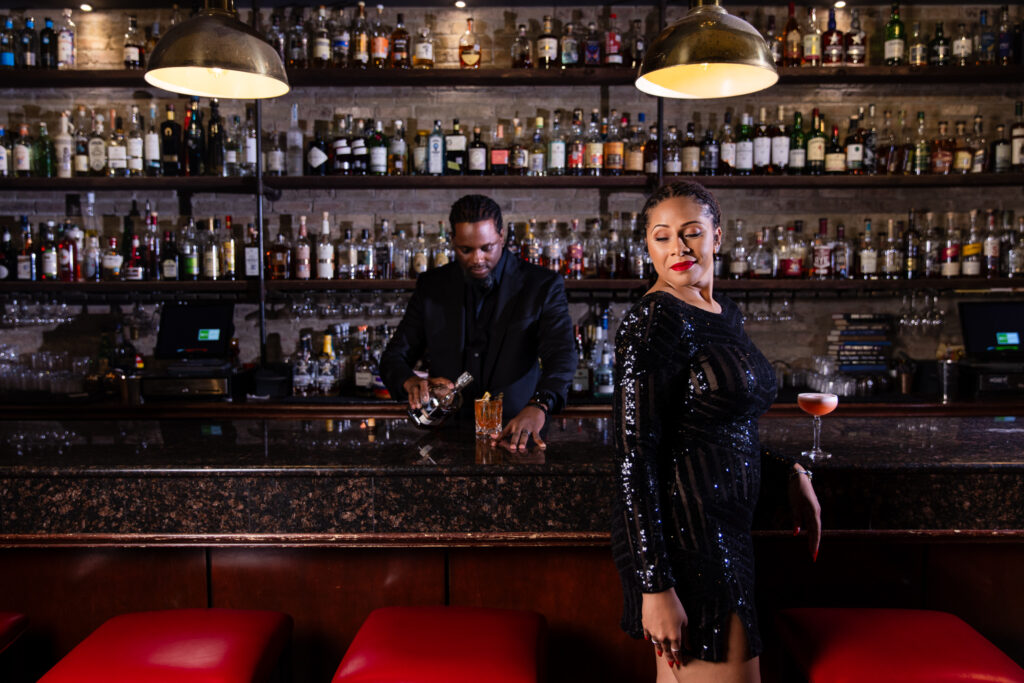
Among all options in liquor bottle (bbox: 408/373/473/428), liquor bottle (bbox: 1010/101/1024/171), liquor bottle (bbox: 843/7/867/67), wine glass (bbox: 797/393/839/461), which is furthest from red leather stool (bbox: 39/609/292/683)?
liquor bottle (bbox: 1010/101/1024/171)

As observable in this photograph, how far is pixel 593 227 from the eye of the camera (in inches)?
157

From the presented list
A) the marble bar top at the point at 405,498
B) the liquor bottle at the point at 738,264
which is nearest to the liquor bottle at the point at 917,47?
the liquor bottle at the point at 738,264

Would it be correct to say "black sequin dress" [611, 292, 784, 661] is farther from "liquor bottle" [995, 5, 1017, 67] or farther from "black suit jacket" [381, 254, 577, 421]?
"liquor bottle" [995, 5, 1017, 67]

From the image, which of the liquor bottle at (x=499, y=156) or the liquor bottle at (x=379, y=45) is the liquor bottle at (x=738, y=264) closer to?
the liquor bottle at (x=499, y=156)

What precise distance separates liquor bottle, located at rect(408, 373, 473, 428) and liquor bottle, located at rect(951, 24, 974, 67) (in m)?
3.18

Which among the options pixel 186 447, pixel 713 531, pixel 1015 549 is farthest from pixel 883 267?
pixel 186 447

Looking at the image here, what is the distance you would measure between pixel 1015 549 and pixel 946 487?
29 centimetres

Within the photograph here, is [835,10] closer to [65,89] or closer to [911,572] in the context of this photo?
[911,572]

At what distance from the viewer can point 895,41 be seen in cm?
367

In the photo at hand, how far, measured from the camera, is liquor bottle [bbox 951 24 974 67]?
Answer: 12.2ft

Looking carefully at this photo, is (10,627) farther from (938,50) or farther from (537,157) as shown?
(938,50)

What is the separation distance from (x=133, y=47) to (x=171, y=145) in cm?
51

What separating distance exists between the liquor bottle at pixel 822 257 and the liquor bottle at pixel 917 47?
1.57 feet

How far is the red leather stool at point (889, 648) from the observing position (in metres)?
1.29
